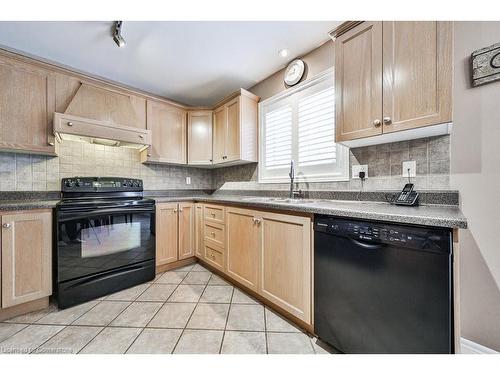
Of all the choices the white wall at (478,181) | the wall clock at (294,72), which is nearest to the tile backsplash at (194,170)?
the white wall at (478,181)

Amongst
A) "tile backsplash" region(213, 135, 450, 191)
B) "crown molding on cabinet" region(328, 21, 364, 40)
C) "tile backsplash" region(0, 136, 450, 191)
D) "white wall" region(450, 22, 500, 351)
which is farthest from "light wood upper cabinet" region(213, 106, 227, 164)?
"white wall" region(450, 22, 500, 351)

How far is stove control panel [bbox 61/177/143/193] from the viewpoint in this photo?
2.14 metres

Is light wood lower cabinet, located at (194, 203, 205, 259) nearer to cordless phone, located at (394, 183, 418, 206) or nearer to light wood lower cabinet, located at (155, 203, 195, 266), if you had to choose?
light wood lower cabinet, located at (155, 203, 195, 266)

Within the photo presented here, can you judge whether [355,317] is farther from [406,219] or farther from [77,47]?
[77,47]

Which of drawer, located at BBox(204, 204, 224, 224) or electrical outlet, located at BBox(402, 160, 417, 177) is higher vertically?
electrical outlet, located at BBox(402, 160, 417, 177)

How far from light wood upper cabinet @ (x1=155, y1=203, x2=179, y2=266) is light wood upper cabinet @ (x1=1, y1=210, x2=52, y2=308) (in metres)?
0.92

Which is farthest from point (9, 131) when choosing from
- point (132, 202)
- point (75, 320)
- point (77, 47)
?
point (75, 320)

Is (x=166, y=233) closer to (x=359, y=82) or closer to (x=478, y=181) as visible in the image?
(x=359, y=82)

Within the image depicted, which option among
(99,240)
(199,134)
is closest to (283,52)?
(199,134)

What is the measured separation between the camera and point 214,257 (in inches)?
92.5

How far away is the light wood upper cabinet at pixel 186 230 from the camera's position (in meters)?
2.59

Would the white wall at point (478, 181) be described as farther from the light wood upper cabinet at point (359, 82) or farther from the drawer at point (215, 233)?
the drawer at point (215, 233)

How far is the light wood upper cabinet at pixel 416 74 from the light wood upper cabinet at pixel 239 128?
156cm

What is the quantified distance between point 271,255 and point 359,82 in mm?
1423
